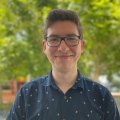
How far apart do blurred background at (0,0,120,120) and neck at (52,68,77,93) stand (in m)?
1.22

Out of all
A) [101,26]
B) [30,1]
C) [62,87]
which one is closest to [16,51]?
[30,1]

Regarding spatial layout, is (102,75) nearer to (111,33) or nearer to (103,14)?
(111,33)

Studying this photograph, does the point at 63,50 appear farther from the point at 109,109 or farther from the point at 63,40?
the point at 109,109

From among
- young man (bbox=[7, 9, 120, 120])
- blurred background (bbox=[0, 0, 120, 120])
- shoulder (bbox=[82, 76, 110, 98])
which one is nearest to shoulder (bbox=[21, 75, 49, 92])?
young man (bbox=[7, 9, 120, 120])

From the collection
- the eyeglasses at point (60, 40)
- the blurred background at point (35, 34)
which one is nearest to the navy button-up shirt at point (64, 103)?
the eyeglasses at point (60, 40)

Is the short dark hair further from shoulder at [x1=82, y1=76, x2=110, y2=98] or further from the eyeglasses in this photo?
shoulder at [x1=82, y1=76, x2=110, y2=98]

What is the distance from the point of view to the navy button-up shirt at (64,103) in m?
0.99

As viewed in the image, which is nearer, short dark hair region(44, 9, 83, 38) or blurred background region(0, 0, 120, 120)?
short dark hair region(44, 9, 83, 38)

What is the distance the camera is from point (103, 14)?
227cm

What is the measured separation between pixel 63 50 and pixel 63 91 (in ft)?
0.46

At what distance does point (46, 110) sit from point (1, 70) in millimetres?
1319

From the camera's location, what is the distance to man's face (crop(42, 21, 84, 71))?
0.97 m

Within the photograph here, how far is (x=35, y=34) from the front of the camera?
2.38 meters

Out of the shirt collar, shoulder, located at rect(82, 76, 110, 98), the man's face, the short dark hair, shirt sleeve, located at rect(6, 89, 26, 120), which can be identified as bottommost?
shirt sleeve, located at rect(6, 89, 26, 120)
